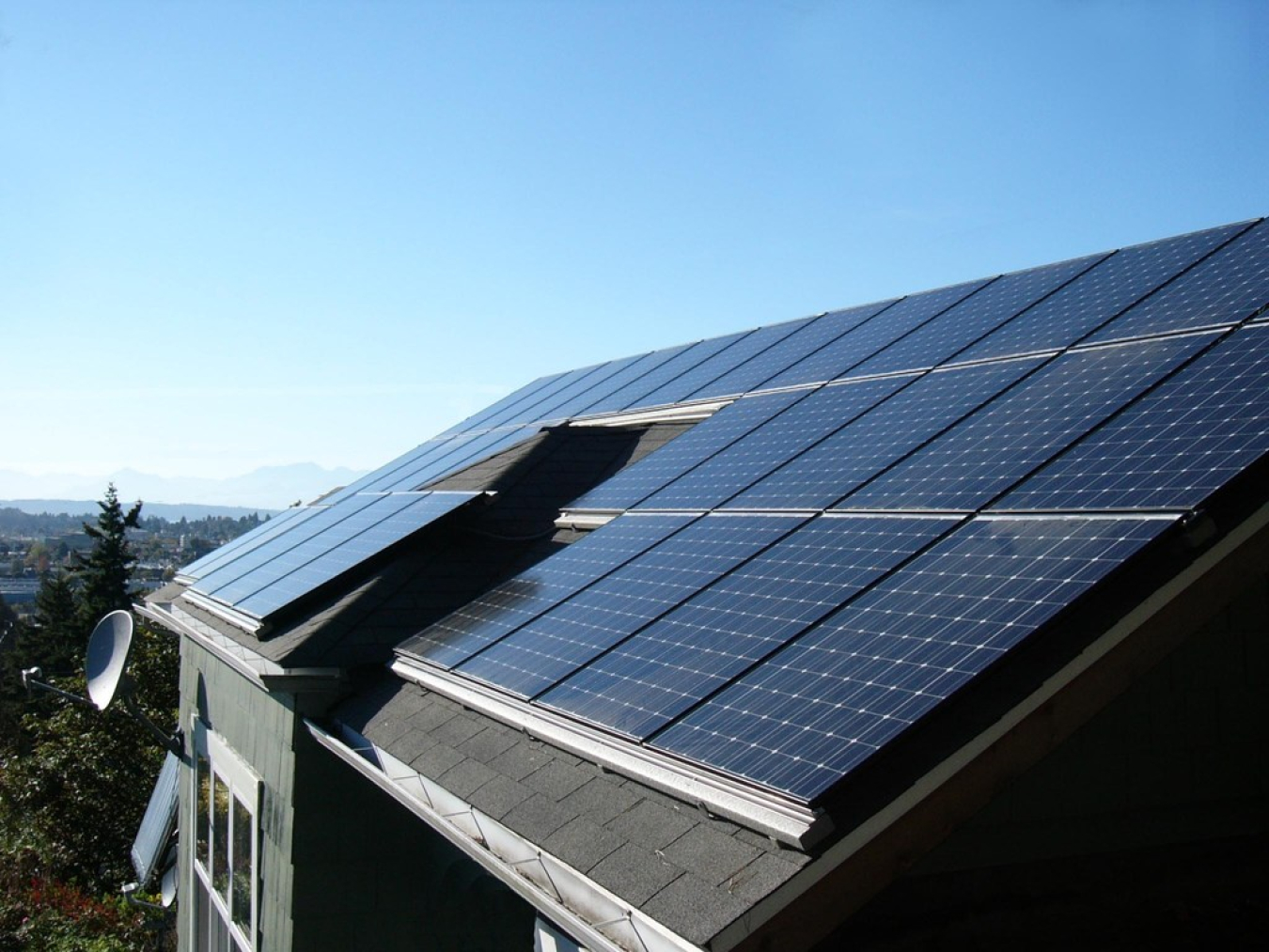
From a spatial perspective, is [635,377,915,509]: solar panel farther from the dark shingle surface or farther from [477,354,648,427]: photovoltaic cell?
[477,354,648,427]: photovoltaic cell

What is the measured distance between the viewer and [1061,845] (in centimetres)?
824

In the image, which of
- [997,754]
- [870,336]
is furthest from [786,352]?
[997,754]

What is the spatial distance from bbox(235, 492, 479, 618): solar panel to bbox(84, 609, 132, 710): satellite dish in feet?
13.0

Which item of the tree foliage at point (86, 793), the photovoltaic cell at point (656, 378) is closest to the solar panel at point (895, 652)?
the photovoltaic cell at point (656, 378)

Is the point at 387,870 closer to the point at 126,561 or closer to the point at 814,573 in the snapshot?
the point at 814,573

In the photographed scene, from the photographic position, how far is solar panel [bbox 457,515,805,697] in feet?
24.8

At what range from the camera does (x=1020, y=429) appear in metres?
7.66

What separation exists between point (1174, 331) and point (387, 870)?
7.15 meters

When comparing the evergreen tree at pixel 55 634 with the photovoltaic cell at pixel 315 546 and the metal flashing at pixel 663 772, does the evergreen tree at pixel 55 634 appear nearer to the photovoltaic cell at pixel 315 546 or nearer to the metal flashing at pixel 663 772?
the photovoltaic cell at pixel 315 546

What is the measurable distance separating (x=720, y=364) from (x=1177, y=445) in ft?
32.5

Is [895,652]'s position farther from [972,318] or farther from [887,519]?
[972,318]

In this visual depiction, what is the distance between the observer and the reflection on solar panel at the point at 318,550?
448 inches

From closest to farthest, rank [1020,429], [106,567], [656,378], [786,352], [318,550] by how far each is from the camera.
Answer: [1020,429], [318,550], [786,352], [656,378], [106,567]

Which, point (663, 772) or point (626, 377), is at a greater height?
point (626, 377)
